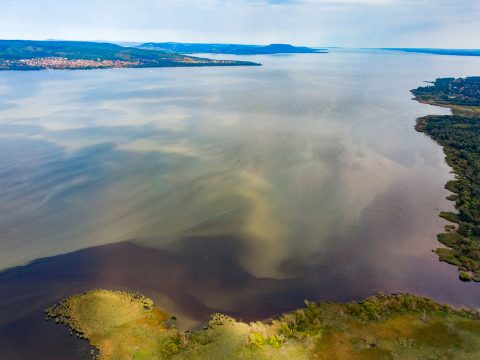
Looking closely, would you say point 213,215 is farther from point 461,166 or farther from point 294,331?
point 461,166

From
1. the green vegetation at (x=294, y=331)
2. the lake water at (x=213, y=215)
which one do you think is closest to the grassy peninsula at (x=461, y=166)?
the lake water at (x=213, y=215)

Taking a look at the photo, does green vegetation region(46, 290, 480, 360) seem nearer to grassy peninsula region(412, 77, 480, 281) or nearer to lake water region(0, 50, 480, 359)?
lake water region(0, 50, 480, 359)

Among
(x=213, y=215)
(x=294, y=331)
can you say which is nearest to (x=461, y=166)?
(x=213, y=215)

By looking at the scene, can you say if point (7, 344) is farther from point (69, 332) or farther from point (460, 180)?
point (460, 180)

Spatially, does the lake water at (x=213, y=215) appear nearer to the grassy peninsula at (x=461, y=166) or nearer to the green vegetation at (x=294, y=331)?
the green vegetation at (x=294, y=331)

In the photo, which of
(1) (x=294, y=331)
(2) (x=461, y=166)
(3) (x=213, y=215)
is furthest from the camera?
(2) (x=461, y=166)

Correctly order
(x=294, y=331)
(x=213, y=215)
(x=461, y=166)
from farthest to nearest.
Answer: (x=461, y=166) < (x=213, y=215) < (x=294, y=331)
